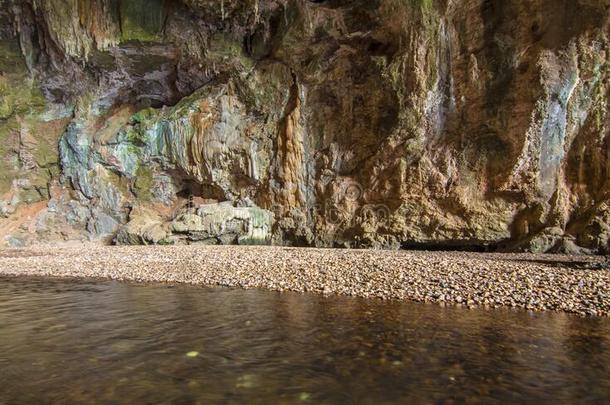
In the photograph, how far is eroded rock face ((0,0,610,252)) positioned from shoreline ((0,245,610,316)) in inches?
209

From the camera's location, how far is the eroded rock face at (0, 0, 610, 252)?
14.9 metres

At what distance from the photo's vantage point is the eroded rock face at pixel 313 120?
14.9 m

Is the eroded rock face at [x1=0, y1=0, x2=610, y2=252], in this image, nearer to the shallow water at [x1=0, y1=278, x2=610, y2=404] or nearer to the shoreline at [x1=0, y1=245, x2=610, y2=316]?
the shoreline at [x1=0, y1=245, x2=610, y2=316]

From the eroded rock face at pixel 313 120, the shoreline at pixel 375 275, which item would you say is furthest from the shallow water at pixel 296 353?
the eroded rock face at pixel 313 120

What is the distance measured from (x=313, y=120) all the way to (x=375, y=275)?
1265cm

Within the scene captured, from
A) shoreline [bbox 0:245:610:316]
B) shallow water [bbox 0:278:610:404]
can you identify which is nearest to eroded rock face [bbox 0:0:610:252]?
shoreline [bbox 0:245:610:316]

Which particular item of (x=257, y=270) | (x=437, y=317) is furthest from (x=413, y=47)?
(x=437, y=317)

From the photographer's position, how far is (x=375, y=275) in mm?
8969

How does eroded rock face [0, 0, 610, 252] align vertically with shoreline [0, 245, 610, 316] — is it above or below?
above

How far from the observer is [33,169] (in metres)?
22.6

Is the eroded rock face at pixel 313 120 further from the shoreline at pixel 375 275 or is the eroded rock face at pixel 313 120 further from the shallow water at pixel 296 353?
the shallow water at pixel 296 353

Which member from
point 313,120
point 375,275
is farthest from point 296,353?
point 313,120

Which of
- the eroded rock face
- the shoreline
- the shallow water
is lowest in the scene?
the shallow water

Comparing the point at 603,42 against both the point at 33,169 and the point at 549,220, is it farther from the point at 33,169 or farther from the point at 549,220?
the point at 33,169
